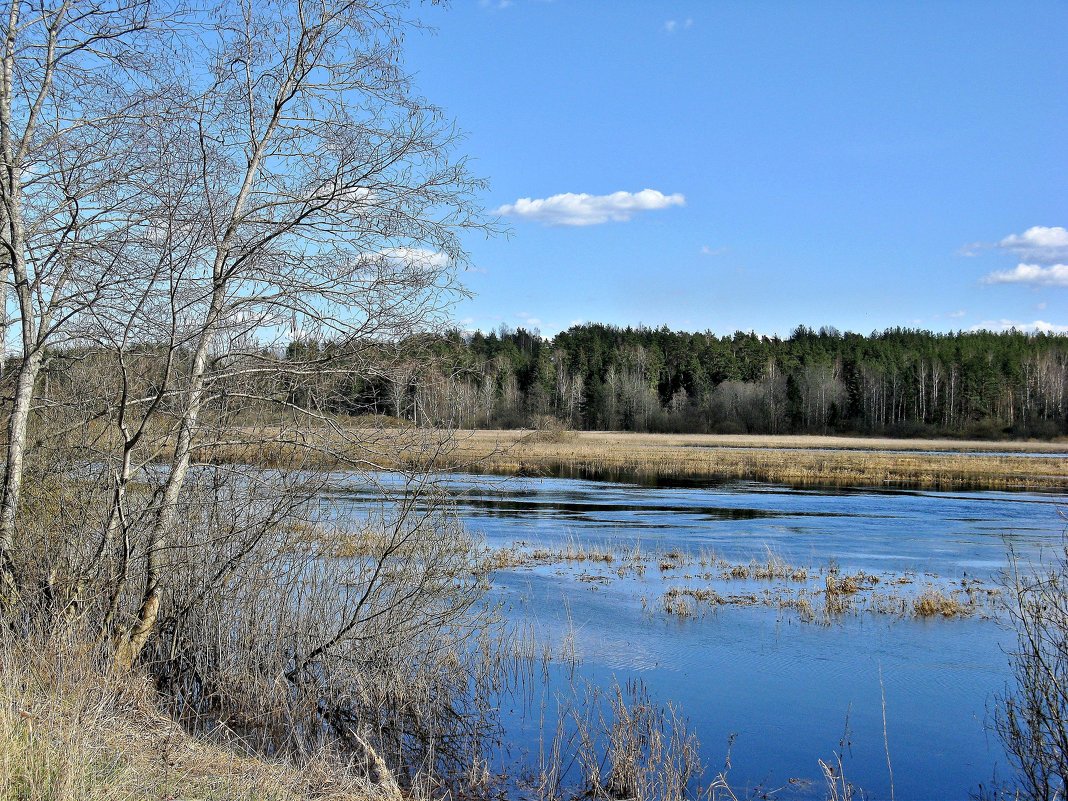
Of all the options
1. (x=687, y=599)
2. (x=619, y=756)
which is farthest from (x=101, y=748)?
(x=687, y=599)

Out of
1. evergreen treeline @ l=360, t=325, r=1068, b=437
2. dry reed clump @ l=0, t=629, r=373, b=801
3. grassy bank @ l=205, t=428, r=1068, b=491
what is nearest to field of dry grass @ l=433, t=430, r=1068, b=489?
grassy bank @ l=205, t=428, r=1068, b=491

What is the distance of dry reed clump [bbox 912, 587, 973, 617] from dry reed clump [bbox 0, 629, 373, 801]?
10458 millimetres

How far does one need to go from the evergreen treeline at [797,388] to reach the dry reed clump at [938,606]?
60.4 m

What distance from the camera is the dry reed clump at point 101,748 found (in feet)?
15.2

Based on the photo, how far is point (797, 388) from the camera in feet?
317

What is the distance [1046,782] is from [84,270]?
9233mm

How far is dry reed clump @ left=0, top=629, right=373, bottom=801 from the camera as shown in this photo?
4.62m

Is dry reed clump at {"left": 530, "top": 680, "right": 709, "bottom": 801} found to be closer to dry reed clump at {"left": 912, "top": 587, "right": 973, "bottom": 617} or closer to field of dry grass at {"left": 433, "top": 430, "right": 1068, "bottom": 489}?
dry reed clump at {"left": 912, "top": 587, "right": 973, "bottom": 617}

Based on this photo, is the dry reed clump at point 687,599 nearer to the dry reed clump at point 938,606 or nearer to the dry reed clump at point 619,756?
the dry reed clump at point 938,606

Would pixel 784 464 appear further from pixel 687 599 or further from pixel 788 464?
pixel 687 599

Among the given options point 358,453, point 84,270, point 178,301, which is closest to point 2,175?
point 84,270

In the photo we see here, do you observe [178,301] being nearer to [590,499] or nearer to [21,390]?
[21,390]

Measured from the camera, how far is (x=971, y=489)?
119ft

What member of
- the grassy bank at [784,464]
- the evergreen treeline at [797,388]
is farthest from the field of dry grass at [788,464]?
the evergreen treeline at [797,388]
